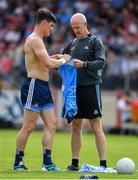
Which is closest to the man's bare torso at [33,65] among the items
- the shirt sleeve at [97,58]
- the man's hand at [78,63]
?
the man's hand at [78,63]

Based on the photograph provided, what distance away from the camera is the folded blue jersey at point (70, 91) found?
12.3 meters

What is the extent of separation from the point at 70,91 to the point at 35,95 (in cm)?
60

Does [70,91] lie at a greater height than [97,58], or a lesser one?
lesser

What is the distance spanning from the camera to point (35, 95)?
12.2 meters

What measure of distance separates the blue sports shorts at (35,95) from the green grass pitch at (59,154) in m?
1.04

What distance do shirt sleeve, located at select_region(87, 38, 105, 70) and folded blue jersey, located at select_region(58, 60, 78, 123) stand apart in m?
0.36

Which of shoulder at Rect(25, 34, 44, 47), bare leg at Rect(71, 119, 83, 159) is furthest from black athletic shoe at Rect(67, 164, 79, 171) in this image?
shoulder at Rect(25, 34, 44, 47)

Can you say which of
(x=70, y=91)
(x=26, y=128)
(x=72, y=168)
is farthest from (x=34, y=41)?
(x=72, y=168)

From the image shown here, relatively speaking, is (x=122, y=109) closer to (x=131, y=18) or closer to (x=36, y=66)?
(x=131, y=18)

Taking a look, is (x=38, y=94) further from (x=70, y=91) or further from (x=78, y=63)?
(x=78, y=63)

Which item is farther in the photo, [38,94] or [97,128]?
[97,128]

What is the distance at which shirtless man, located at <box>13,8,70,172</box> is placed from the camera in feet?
39.9

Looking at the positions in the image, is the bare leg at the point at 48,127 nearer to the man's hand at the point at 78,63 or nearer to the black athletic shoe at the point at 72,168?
the black athletic shoe at the point at 72,168

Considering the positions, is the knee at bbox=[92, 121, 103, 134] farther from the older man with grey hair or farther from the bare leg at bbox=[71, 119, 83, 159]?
the bare leg at bbox=[71, 119, 83, 159]
